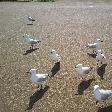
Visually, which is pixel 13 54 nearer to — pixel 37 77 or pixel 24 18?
pixel 37 77

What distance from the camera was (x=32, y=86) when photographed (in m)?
14.9

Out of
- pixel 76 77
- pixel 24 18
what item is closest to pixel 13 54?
pixel 76 77

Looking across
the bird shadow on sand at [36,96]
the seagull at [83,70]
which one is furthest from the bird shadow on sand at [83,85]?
the bird shadow on sand at [36,96]

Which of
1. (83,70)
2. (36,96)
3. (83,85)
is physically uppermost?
(83,70)

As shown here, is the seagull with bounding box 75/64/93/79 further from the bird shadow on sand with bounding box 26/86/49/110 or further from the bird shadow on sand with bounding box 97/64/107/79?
the bird shadow on sand with bounding box 26/86/49/110

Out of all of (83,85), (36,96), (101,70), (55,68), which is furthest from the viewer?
(55,68)

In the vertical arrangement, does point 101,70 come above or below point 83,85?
above

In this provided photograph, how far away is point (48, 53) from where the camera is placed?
747 inches

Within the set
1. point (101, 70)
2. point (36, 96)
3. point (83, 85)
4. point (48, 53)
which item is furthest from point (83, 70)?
point (48, 53)

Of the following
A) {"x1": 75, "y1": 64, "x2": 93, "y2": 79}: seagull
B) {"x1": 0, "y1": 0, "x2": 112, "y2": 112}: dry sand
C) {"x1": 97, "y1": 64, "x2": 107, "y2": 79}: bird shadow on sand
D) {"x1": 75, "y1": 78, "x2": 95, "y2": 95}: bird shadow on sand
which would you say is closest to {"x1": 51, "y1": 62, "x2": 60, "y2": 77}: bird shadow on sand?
{"x1": 0, "y1": 0, "x2": 112, "y2": 112}: dry sand

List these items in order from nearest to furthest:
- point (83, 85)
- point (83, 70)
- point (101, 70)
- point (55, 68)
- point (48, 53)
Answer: point (83, 85) < point (83, 70) < point (101, 70) < point (55, 68) < point (48, 53)

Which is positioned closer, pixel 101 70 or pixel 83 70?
pixel 83 70

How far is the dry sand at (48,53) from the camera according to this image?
13586 millimetres

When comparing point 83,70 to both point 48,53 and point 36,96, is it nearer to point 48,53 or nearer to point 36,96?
point 36,96
